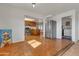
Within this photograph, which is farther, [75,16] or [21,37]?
[75,16]

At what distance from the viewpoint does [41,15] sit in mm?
2543

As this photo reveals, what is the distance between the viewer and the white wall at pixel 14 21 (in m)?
2.62

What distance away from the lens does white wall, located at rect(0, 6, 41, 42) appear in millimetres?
2619

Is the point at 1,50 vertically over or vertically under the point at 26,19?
under

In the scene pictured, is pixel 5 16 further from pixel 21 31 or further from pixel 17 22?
pixel 21 31

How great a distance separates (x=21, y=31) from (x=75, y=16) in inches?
69.3

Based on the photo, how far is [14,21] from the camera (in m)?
2.97

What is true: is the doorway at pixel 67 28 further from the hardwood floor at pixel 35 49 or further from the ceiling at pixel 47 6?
the ceiling at pixel 47 6

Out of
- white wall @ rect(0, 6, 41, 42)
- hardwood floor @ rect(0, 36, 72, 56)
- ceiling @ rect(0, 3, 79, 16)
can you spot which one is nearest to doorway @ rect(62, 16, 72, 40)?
hardwood floor @ rect(0, 36, 72, 56)

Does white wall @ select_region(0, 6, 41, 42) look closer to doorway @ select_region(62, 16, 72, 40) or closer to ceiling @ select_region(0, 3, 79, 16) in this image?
ceiling @ select_region(0, 3, 79, 16)

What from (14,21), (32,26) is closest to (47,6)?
(32,26)

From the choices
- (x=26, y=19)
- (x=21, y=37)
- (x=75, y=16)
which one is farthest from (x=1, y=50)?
(x=75, y=16)

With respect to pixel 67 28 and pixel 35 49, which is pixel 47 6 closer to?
pixel 67 28

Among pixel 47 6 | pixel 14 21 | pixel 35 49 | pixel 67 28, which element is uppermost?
pixel 47 6
